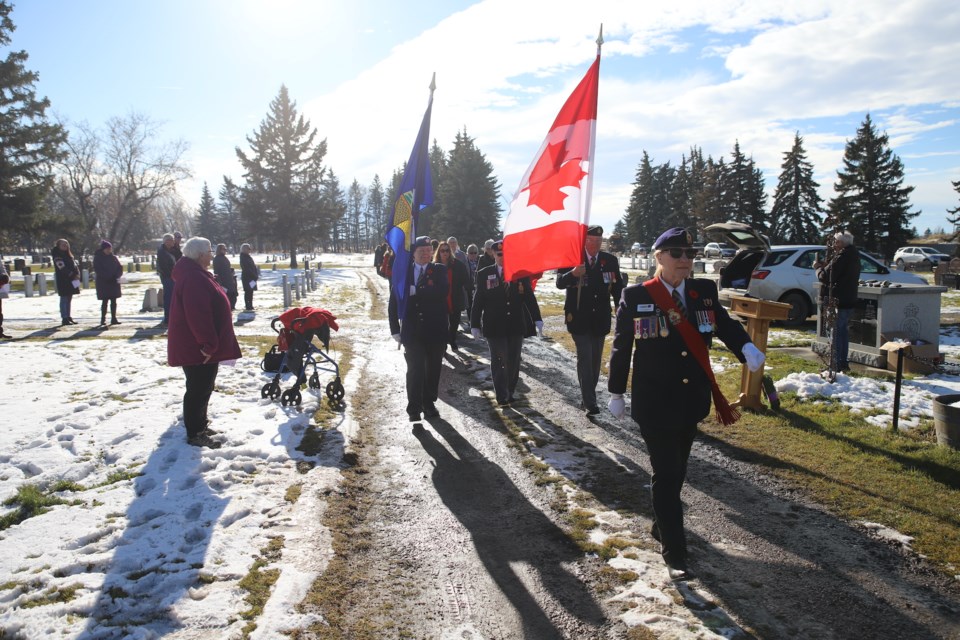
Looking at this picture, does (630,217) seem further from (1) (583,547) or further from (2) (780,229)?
(1) (583,547)

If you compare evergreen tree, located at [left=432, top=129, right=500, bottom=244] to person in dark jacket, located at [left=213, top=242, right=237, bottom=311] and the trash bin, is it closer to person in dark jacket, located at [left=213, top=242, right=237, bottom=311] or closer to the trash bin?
person in dark jacket, located at [left=213, top=242, right=237, bottom=311]

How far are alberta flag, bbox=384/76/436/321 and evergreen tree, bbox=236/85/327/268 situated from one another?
47.2 meters

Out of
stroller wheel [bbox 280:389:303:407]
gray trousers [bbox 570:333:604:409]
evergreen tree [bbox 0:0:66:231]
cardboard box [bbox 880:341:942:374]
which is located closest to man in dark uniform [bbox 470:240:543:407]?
gray trousers [bbox 570:333:604:409]

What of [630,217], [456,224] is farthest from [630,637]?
[630,217]

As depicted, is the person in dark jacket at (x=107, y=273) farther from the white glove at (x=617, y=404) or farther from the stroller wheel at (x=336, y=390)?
the white glove at (x=617, y=404)

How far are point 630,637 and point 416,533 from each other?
1796 mm

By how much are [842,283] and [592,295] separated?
13.5 feet

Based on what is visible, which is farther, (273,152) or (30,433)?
(273,152)

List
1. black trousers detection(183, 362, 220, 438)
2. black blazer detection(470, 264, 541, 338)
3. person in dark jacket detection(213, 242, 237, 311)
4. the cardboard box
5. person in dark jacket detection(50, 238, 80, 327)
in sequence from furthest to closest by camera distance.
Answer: person in dark jacket detection(213, 242, 237, 311) < person in dark jacket detection(50, 238, 80, 327) < the cardboard box < black blazer detection(470, 264, 541, 338) < black trousers detection(183, 362, 220, 438)

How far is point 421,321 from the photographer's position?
22.9 ft

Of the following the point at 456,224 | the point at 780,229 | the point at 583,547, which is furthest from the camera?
the point at 780,229

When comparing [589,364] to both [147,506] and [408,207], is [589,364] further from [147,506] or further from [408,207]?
[147,506]

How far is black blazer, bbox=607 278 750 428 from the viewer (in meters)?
3.79

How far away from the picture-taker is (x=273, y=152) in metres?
52.8
